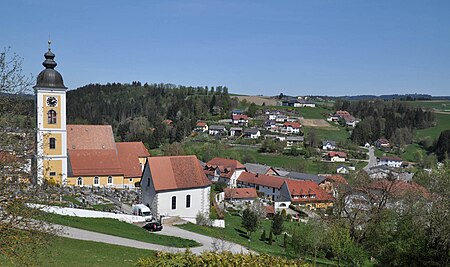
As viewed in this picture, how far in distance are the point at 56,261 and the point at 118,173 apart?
105 feet

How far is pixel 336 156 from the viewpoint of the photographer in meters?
104

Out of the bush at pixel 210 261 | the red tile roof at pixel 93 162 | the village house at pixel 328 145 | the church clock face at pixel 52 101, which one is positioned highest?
the church clock face at pixel 52 101

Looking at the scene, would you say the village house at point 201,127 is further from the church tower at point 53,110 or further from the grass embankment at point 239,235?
the church tower at point 53,110

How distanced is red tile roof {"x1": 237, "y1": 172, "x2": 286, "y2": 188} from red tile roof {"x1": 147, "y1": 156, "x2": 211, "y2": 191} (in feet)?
105

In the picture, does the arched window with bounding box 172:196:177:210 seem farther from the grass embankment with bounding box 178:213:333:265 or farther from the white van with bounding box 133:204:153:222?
the grass embankment with bounding box 178:213:333:265

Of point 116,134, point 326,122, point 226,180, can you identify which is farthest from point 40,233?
point 326,122

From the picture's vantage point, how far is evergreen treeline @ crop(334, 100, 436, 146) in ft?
422

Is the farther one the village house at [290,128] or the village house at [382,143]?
the village house at [290,128]

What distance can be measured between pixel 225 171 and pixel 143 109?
272 feet

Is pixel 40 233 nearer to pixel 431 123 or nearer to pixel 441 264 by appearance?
→ pixel 441 264

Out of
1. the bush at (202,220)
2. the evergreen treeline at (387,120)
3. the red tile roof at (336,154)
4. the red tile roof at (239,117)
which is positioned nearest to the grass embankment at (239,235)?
the bush at (202,220)

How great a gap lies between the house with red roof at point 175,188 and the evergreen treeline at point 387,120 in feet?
327

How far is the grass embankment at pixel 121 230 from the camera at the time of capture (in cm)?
2559

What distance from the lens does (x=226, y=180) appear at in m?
76.8
